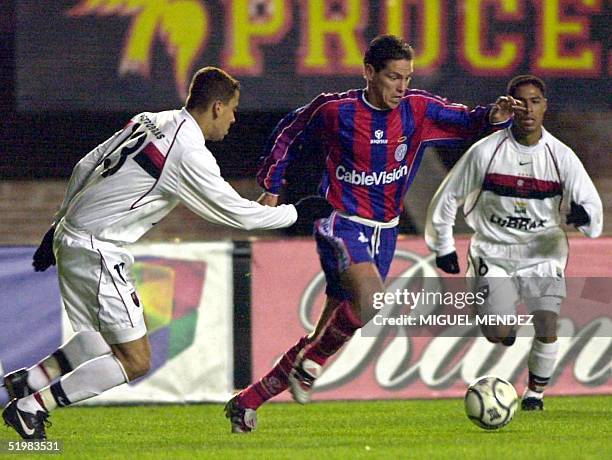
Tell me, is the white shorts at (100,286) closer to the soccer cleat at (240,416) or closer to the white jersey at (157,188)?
the white jersey at (157,188)

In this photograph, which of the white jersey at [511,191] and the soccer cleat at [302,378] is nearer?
the soccer cleat at [302,378]

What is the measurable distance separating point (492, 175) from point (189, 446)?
9.32 ft

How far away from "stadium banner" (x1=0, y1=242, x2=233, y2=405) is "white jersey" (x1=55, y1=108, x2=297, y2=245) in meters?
2.82

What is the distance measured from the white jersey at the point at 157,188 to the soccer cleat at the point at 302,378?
0.78m

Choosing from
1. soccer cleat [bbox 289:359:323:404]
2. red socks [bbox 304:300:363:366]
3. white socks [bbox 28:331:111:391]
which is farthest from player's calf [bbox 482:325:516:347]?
white socks [bbox 28:331:111:391]

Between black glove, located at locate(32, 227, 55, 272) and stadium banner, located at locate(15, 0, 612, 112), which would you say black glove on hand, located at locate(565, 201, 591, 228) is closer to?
stadium banner, located at locate(15, 0, 612, 112)

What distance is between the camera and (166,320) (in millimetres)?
9383

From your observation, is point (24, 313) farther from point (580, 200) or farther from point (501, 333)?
point (580, 200)

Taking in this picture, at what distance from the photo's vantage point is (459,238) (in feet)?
31.8

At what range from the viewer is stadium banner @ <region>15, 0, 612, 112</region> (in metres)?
10.0

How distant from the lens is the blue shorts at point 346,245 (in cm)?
731

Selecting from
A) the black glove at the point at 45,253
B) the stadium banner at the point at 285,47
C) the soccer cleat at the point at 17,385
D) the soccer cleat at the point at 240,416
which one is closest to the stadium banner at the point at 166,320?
the stadium banner at the point at 285,47

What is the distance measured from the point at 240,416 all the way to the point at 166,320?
241cm

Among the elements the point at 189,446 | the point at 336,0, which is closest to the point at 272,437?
the point at 189,446
